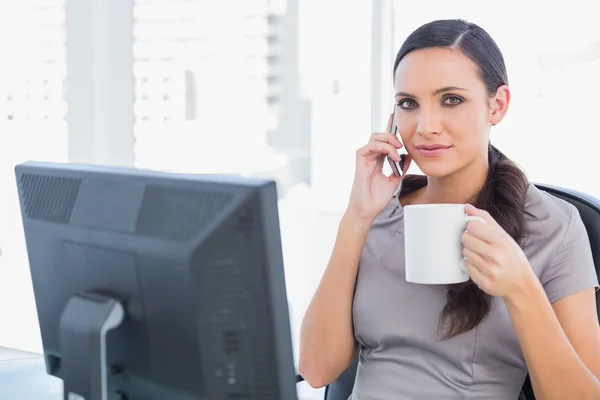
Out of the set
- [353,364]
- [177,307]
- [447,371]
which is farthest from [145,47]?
[177,307]

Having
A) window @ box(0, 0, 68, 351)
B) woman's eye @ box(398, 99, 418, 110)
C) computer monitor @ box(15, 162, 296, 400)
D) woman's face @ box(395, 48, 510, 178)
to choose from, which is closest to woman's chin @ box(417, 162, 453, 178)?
woman's face @ box(395, 48, 510, 178)

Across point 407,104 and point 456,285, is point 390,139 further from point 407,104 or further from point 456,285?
point 456,285

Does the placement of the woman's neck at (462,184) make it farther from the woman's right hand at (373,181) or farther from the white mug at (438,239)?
the white mug at (438,239)

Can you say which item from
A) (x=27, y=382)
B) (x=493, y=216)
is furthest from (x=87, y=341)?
(x=27, y=382)

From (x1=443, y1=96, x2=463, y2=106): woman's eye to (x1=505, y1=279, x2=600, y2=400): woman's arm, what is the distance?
13.6 inches

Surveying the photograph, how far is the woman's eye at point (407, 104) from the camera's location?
1396mm

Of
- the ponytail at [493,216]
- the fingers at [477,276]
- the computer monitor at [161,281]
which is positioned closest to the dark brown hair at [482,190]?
the ponytail at [493,216]

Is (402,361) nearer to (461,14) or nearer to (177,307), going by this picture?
(177,307)

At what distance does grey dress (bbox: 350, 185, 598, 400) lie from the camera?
4.42 ft

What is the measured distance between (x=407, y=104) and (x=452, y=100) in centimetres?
8

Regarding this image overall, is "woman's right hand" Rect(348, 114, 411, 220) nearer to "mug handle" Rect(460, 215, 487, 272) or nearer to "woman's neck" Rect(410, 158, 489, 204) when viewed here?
"woman's neck" Rect(410, 158, 489, 204)

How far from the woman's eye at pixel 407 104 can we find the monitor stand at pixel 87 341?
707 millimetres

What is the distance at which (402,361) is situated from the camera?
4.62 ft

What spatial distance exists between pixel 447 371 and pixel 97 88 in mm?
1956
